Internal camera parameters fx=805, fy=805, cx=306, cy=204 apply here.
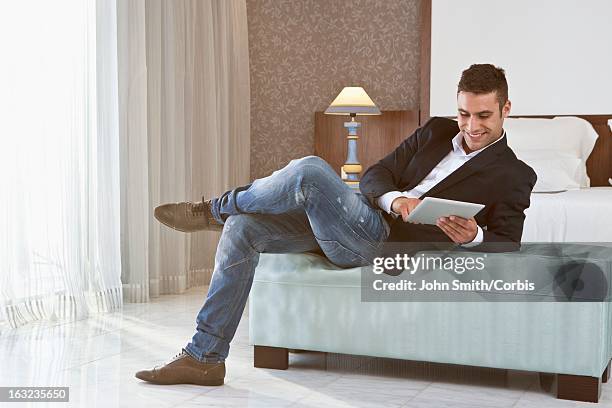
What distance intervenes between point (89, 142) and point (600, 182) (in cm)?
304

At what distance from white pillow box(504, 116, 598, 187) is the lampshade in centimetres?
85

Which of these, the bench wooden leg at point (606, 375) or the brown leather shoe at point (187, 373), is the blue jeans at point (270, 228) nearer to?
the brown leather shoe at point (187, 373)

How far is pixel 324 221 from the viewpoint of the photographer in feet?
8.39

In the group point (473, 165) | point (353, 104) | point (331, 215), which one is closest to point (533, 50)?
point (353, 104)

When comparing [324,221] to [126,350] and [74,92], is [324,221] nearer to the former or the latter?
[126,350]

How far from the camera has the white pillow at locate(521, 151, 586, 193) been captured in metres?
4.06

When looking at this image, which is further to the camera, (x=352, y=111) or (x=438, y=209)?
(x=352, y=111)

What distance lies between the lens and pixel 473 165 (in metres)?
2.62

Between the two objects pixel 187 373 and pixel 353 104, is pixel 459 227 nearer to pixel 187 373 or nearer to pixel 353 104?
pixel 187 373

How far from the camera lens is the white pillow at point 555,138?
4590 mm

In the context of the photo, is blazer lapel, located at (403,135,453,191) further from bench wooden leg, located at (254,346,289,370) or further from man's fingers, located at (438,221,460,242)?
bench wooden leg, located at (254,346,289,370)

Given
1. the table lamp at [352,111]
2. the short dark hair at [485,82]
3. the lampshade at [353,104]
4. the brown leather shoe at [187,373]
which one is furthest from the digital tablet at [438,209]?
the lampshade at [353,104]

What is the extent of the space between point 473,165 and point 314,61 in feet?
10.2

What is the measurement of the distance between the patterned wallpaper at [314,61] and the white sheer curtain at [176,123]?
0.24 meters
